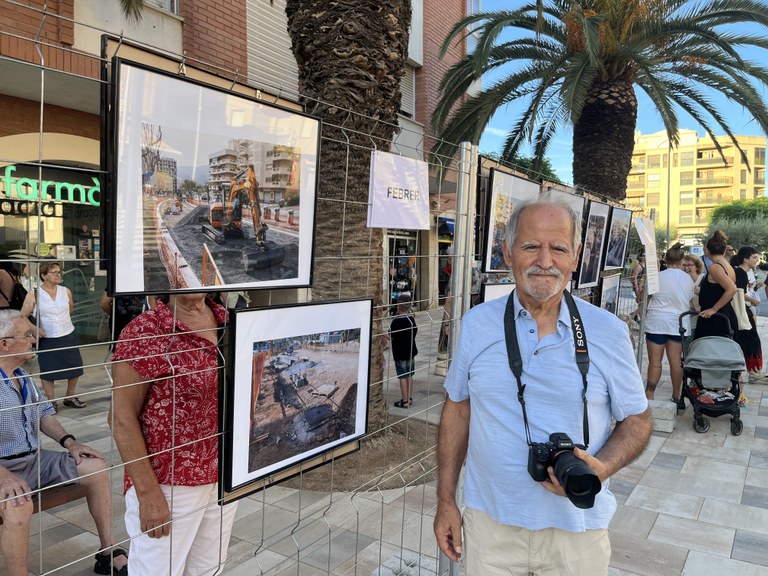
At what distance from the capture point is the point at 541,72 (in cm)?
916

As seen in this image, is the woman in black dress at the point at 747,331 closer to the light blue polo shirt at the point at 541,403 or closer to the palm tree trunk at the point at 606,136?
the palm tree trunk at the point at 606,136

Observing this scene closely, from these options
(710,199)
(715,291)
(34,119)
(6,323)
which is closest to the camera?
(6,323)

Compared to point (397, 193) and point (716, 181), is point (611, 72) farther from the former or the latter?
point (716, 181)

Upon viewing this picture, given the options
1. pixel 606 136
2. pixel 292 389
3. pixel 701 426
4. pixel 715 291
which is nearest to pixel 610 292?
pixel 715 291

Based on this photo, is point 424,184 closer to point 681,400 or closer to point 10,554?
point 10,554

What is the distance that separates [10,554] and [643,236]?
235 inches

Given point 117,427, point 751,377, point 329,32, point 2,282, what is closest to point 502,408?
point 117,427

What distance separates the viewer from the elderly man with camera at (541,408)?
1702 millimetres

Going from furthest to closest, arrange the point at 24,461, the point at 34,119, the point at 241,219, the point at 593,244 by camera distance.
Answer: the point at 34,119 < the point at 593,244 < the point at 24,461 < the point at 241,219

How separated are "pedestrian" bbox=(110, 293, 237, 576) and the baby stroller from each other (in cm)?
522

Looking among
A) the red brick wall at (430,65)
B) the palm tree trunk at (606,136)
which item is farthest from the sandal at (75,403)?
the red brick wall at (430,65)

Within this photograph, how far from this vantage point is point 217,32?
360 inches

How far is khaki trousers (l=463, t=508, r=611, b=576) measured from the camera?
5.68 feet

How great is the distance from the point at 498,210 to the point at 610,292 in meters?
3.17
